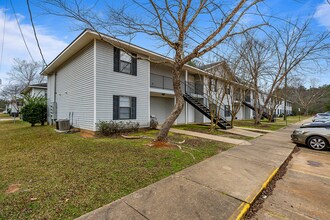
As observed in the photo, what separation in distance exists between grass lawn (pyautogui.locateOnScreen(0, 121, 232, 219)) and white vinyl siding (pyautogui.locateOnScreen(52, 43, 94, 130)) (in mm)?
3133

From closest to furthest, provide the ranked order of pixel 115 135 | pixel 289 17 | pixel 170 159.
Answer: pixel 170 159, pixel 115 135, pixel 289 17

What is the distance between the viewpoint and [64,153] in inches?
206

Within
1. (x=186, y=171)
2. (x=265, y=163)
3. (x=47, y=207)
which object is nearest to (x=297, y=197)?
(x=265, y=163)

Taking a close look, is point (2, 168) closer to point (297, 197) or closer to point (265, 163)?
point (297, 197)

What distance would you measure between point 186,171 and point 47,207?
2796 mm

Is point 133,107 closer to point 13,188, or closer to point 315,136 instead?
point 13,188

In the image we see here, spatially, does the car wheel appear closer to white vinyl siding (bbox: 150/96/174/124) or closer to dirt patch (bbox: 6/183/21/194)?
white vinyl siding (bbox: 150/96/174/124)

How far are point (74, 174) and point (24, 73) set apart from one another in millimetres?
40161

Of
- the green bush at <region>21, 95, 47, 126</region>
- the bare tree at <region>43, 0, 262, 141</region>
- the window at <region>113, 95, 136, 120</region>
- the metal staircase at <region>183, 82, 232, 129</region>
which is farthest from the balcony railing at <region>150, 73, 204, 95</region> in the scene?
the green bush at <region>21, 95, 47, 126</region>

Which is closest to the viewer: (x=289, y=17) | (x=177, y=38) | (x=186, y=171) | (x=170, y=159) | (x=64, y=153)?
(x=186, y=171)

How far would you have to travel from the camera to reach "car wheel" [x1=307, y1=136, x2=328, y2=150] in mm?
6820

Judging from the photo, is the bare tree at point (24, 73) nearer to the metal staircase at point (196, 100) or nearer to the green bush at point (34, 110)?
the green bush at point (34, 110)

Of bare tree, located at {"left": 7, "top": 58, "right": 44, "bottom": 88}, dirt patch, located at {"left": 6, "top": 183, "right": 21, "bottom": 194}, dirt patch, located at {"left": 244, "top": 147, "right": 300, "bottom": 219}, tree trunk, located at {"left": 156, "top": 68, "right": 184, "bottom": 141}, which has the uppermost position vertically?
bare tree, located at {"left": 7, "top": 58, "right": 44, "bottom": 88}

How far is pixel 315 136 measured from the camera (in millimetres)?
7039
